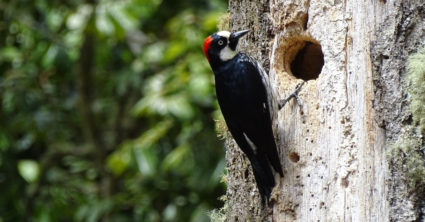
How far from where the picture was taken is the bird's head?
10.4 feet

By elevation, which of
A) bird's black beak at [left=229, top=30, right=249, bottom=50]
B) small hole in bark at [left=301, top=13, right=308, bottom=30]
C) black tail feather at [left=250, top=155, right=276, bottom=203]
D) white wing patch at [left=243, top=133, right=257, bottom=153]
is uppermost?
small hole in bark at [left=301, top=13, right=308, bottom=30]

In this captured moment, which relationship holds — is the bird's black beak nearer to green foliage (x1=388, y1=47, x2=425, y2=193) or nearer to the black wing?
the black wing

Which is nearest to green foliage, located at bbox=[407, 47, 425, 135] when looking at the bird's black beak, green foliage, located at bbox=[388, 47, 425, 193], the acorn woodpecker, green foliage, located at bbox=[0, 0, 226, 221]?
green foliage, located at bbox=[388, 47, 425, 193]

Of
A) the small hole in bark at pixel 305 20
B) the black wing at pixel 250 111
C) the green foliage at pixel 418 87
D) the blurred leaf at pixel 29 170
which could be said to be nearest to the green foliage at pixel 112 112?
the blurred leaf at pixel 29 170

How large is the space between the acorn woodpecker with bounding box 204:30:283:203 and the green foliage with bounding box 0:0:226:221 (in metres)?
1.72

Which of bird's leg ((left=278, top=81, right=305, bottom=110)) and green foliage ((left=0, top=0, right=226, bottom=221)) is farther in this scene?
green foliage ((left=0, top=0, right=226, bottom=221))

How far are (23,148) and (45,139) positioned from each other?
22cm

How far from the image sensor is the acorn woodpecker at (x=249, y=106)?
2781 mm

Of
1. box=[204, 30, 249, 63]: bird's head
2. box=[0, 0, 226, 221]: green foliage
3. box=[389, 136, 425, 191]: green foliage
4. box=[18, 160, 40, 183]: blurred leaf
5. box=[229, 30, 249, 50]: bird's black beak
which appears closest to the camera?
box=[389, 136, 425, 191]: green foliage

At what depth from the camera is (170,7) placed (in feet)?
20.8

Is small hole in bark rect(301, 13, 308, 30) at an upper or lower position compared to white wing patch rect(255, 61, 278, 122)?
upper

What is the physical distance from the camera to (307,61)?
10.4 feet

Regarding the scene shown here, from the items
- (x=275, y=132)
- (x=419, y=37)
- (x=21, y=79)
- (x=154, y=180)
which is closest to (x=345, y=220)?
(x=275, y=132)

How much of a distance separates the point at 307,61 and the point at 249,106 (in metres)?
0.39
